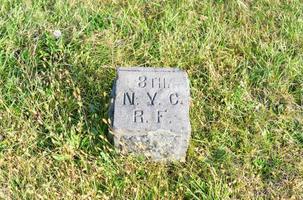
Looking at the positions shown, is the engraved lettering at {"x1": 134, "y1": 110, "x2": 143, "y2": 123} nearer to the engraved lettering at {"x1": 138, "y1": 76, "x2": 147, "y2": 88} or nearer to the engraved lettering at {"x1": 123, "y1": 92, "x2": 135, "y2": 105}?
the engraved lettering at {"x1": 123, "y1": 92, "x2": 135, "y2": 105}

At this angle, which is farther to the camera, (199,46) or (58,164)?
(199,46)

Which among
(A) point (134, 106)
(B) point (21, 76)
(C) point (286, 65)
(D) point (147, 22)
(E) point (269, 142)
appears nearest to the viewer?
(A) point (134, 106)

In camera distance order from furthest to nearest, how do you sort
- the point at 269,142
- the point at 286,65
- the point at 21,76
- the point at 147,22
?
the point at 147,22 → the point at 286,65 → the point at 21,76 → the point at 269,142

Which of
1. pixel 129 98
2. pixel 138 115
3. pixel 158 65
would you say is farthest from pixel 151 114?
pixel 158 65

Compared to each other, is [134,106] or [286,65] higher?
[286,65]

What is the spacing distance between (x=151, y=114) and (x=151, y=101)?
0.10 meters

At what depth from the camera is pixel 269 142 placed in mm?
3078

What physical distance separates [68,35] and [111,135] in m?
1.19

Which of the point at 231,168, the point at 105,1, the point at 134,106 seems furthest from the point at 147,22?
the point at 231,168

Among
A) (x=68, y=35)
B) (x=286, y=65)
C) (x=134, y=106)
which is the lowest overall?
(x=134, y=106)

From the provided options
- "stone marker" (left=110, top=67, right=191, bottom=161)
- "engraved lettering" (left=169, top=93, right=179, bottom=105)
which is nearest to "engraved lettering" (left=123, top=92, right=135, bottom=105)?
"stone marker" (left=110, top=67, right=191, bottom=161)

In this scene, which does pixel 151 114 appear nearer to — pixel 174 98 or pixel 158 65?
pixel 174 98

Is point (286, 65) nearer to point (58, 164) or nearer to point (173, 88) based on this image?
point (173, 88)

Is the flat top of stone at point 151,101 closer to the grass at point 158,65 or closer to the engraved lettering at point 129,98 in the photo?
the engraved lettering at point 129,98
